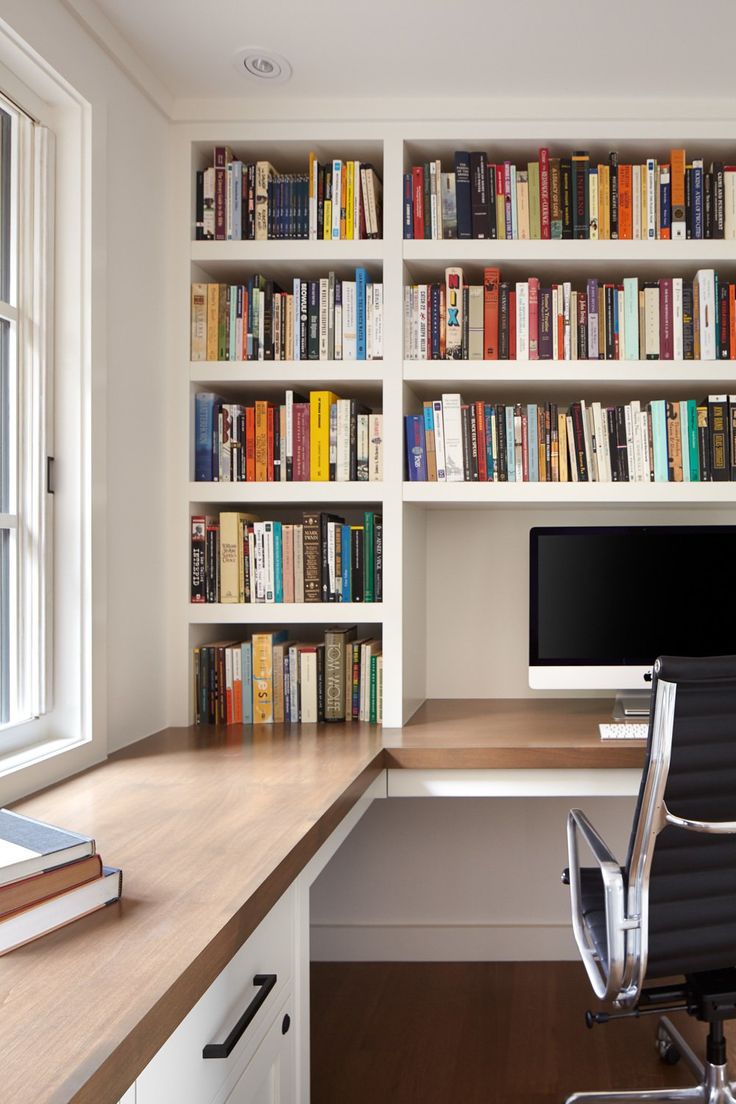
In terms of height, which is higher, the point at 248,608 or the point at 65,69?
the point at 65,69

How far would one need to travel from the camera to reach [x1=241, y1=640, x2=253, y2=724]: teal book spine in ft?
8.32

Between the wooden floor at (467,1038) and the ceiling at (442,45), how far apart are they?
242 centimetres

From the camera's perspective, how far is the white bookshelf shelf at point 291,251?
8.21ft

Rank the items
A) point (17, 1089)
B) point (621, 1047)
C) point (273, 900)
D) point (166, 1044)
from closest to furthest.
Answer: point (17, 1089) < point (166, 1044) < point (273, 900) < point (621, 1047)

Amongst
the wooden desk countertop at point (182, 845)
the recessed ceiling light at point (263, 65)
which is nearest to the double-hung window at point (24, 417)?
the wooden desk countertop at point (182, 845)

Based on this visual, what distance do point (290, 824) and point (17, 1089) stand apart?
766 mm

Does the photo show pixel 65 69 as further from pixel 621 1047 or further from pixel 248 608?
pixel 621 1047

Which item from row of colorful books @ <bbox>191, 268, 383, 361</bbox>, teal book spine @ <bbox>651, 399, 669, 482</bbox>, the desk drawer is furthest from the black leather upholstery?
row of colorful books @ <bbox>191, 268, 383, 361</bbox>

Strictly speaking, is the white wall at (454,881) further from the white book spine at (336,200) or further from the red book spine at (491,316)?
the white book spine at (336,200)

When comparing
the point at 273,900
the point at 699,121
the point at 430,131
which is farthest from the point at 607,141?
the point at 273,900

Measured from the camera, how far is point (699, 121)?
8.11 feet

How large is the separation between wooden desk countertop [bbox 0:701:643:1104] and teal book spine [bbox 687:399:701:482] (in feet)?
2.34

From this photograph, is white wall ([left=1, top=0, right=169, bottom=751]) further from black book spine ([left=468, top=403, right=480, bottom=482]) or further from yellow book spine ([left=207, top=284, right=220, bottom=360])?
black book spine ([left=468, top=403, right=480, bottom=482])

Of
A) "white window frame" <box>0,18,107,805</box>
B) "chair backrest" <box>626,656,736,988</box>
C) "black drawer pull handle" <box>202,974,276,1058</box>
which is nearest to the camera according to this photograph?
"black drawer pull handle" <box>202,974,276,1058</box>
